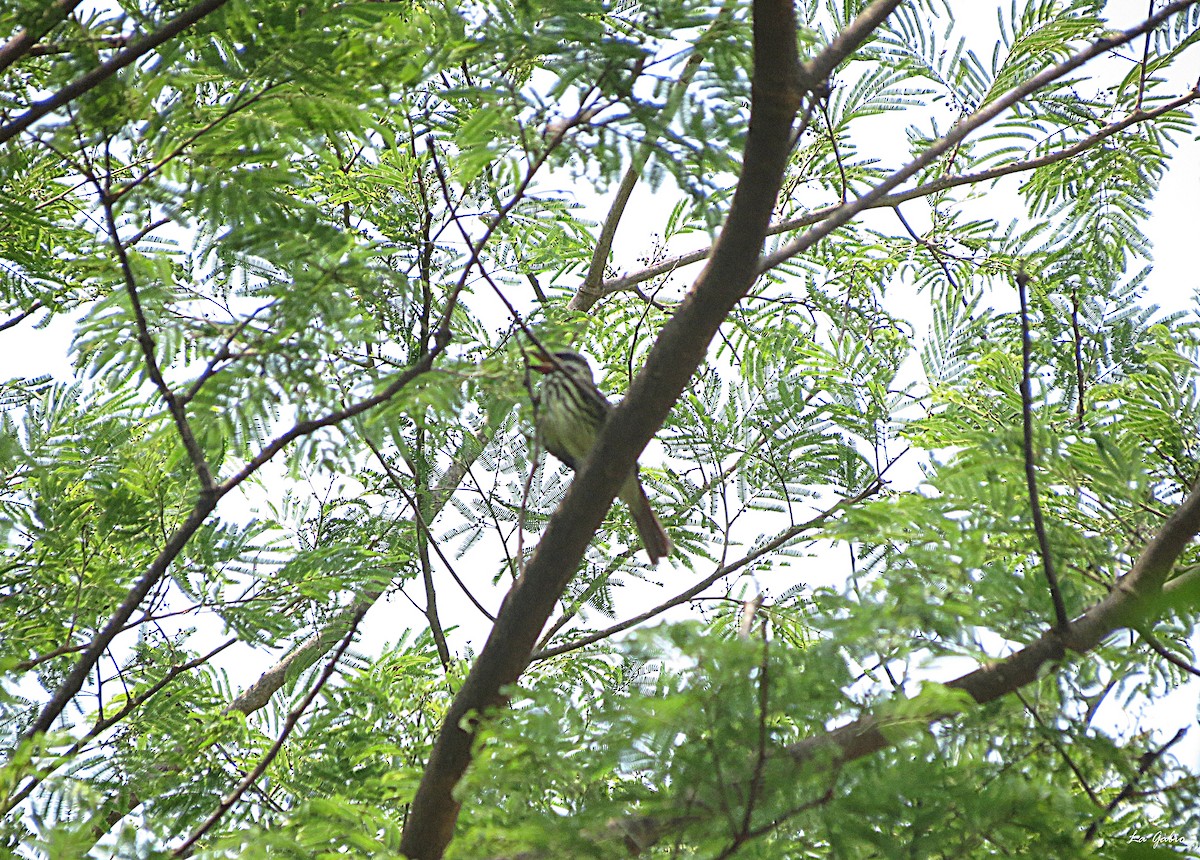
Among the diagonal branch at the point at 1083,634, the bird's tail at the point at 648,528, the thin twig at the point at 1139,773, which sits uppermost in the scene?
the bird's tail at the point at 648,528

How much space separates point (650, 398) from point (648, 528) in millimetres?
1943

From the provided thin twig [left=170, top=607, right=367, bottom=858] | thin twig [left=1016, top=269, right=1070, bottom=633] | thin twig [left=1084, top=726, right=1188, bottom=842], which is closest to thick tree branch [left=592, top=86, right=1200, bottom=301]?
thin twig [left=1016, top=269, right=1070, bottom=633]

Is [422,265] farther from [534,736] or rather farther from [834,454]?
[834,454]

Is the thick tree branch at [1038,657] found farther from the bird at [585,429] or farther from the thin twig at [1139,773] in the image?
the bird at [585,429]

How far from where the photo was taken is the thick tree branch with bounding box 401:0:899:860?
248 centimetres

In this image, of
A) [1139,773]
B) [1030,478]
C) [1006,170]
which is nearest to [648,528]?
[1006,170]

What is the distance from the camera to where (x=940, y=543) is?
2600 mm

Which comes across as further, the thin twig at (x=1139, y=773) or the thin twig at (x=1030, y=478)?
the thin twig at (x=1030, y=478)

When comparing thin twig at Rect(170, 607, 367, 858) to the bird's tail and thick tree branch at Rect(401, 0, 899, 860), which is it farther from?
the bird's tail

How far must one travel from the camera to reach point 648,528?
4.71 metres

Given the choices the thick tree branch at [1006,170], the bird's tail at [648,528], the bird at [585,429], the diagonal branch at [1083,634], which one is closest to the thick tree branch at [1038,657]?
the diagonal branch at [1083,634]

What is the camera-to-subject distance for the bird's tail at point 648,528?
15.0ft

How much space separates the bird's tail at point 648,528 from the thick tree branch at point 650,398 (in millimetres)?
1607

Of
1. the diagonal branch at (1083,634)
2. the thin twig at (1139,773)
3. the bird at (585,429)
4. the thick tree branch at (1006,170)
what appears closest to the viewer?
the thin twig at (1139,773)
